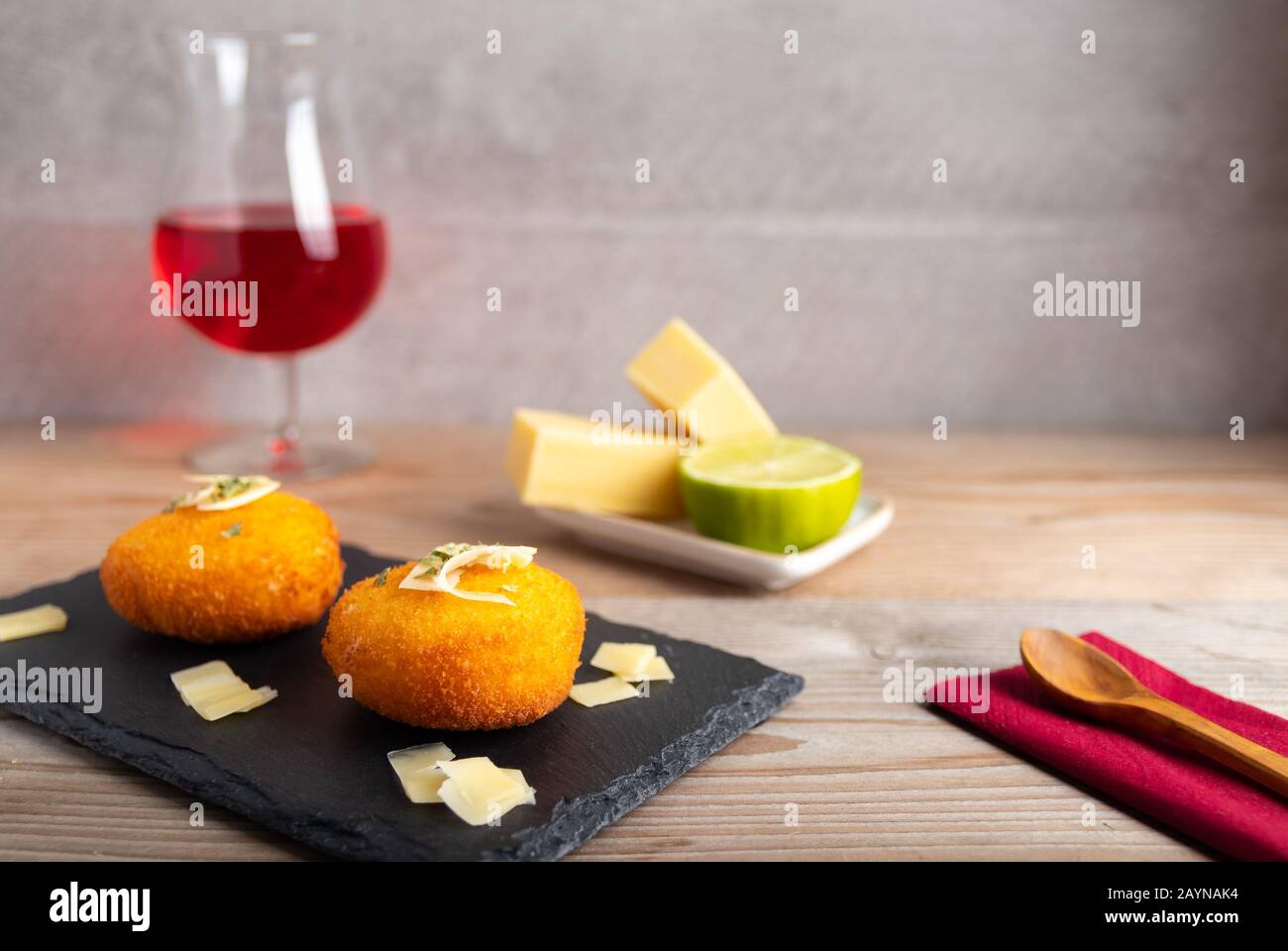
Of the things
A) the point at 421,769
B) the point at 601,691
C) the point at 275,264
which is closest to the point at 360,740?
the point at 421,769

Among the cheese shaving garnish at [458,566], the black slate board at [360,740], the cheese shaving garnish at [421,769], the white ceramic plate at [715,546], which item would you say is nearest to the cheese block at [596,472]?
the white ceramic plate at [715,546]

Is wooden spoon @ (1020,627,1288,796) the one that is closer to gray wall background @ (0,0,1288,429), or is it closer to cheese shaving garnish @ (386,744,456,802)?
cheese shaving garnish @ (386,744,456,802)

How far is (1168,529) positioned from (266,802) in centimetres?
111

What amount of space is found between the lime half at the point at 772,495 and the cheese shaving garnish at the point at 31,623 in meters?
0.62

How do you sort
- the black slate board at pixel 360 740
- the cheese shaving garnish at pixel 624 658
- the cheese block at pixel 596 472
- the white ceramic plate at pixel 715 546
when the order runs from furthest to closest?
the cheese block at pixel 596 472 < the white ceramic plate at pixel 715 546 < the cheese shaving garnish at pixel 624 658 < the black slate board at pixel 360 740

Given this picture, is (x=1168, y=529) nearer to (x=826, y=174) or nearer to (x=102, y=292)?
(x=826, y=174)

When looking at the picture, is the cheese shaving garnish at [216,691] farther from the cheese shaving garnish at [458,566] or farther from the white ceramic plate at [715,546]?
the white ceramic plate at [715,546]

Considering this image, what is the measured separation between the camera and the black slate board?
770mm

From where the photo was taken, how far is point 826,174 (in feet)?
6.06

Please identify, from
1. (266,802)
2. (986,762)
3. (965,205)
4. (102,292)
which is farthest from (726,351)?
(266,802)

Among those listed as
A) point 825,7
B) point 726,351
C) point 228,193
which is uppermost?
point 825,7

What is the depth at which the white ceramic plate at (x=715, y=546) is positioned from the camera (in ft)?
4.02

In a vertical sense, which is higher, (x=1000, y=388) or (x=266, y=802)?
(x=1000, y=388)

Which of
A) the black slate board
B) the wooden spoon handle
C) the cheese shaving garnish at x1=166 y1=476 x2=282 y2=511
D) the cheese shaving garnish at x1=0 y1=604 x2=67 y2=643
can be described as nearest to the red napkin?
the wooden spoon handle
